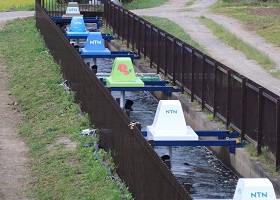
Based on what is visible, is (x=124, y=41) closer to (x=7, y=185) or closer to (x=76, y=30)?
(x=76, y=30)

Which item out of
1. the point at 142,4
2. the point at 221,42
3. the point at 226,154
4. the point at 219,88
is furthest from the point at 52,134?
the point at 142,4

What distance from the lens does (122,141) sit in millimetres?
13750

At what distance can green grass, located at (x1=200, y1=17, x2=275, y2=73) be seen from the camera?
87.5ft

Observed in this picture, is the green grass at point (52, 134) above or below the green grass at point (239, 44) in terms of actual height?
below

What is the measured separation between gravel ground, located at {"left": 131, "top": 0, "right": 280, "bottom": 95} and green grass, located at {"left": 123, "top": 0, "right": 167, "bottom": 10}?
0.62m

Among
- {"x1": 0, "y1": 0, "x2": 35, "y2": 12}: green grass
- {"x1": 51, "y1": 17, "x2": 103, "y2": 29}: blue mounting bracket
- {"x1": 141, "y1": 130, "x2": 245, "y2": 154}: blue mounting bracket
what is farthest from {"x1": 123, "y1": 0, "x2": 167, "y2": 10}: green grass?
{"x1": 141, "y1": 130, "x2": 245, "y2": 154}: blue mounting bracket

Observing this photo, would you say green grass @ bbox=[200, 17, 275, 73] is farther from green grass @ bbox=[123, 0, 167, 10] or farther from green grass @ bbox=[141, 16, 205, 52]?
green grass @ bbox=[123, 0, 167, 10]

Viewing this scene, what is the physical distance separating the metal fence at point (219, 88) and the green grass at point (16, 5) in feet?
71.1

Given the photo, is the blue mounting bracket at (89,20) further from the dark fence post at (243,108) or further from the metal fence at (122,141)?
A: the dark fence post at (243,108)

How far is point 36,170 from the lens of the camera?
15.2 meters

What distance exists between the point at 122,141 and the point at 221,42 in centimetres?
1875

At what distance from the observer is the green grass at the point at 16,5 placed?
48916 millimetres

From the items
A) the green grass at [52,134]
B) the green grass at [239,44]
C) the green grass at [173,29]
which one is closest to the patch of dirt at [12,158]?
the green grass at [52,134]

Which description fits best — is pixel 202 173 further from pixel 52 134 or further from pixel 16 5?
pixel 16 5
